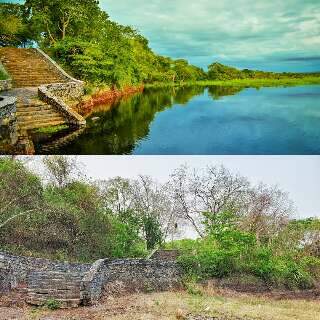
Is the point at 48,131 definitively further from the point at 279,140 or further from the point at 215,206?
the point at 215,206

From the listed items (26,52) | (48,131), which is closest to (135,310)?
(48,131)

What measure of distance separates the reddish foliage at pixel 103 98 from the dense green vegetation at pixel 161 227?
2.10 metres

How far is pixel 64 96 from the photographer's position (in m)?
4.42

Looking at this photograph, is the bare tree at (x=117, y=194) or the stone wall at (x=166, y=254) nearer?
the bare tree at (x=117, y=194)

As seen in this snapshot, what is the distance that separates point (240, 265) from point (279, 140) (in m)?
3.01

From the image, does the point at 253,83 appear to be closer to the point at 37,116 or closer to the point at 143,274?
the point at 37,116

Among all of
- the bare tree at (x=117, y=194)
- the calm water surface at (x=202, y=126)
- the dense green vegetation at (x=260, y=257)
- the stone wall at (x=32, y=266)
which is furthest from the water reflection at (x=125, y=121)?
the dense green vegetation at (x=260, y=257)

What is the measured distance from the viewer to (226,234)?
23.2ft

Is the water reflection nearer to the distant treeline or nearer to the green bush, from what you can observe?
the distant treeline

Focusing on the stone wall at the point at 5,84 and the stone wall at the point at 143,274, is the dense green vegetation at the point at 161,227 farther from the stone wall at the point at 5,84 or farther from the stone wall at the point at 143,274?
the stone wall at the point at 5,84

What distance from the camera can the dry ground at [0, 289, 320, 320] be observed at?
514 cm

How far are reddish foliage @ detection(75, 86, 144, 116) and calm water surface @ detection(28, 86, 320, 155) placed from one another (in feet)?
0.18

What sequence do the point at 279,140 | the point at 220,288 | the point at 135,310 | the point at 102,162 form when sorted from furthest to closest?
the point at 220,288, the point at 135,310, the point at 102,162, the point at 279,140

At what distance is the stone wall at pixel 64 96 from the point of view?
4336 mm
